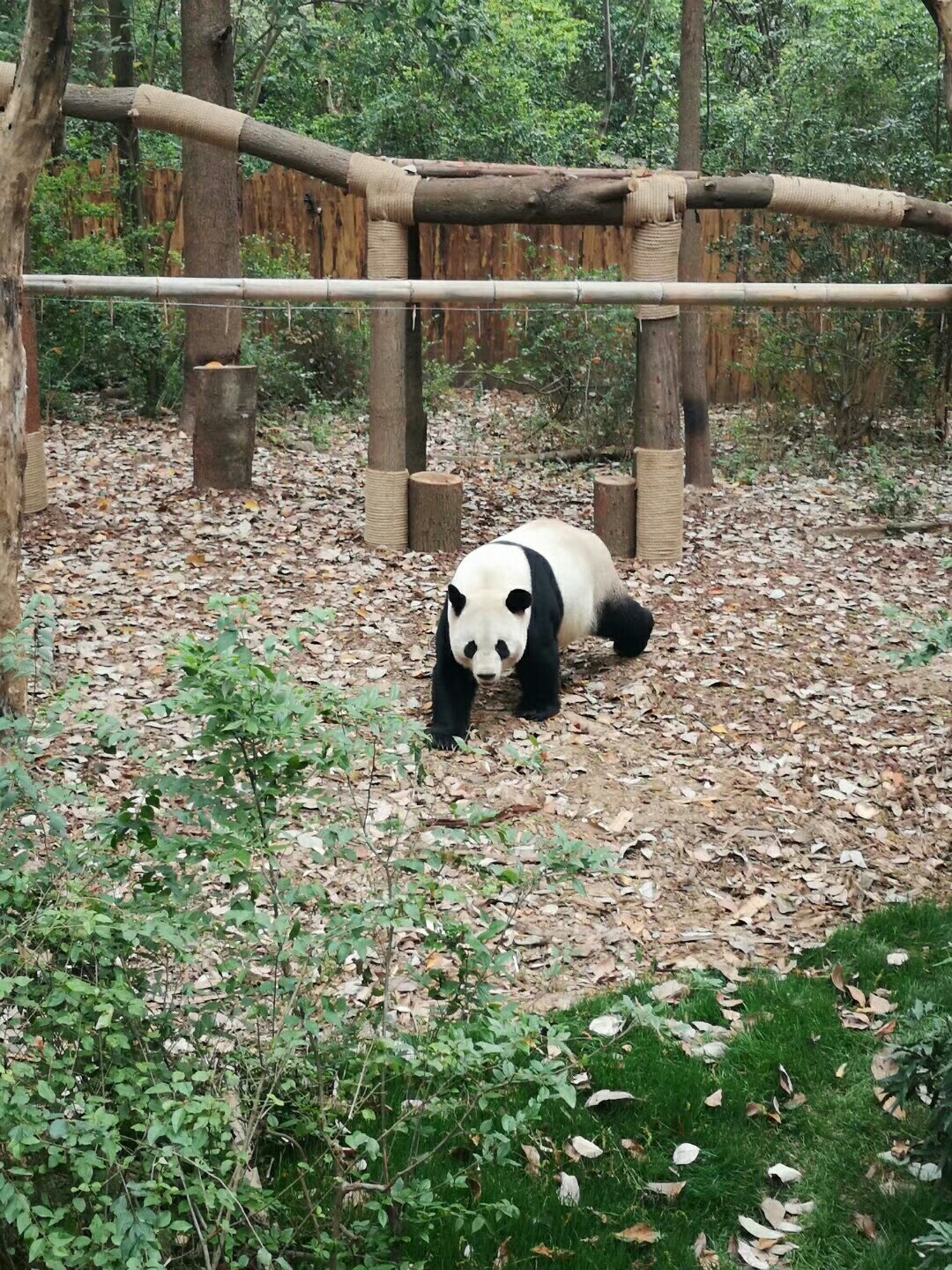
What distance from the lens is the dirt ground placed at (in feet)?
15.8

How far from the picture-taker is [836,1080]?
371 cm

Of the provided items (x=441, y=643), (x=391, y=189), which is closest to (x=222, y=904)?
(x=441, y=643)

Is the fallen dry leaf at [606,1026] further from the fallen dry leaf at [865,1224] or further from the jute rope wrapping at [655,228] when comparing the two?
the jute rope wrapping at [655,228]

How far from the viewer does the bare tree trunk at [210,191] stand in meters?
9.00

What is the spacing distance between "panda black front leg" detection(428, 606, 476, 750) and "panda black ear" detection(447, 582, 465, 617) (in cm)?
8

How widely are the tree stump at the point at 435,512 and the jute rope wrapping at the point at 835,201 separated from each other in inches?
108

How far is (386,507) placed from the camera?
8062mm

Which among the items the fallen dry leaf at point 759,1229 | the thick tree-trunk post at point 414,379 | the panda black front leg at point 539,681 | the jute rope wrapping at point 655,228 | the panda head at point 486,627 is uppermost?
the jute rope wrapping at point 655,228

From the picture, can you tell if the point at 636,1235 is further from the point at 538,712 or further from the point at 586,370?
the point at 586,370

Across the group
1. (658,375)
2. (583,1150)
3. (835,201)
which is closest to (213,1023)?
(583,1150)

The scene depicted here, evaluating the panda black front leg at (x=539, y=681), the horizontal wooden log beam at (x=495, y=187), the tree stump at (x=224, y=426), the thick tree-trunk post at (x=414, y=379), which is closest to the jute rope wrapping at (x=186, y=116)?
the horizontal wooden log beam at (x=495, y=187)

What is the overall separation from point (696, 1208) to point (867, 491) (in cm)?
763

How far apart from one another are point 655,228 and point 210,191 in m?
3.05

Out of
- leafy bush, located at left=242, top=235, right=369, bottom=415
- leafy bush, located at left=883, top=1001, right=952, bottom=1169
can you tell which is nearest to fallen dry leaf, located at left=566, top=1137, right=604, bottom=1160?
leafy bush, located at left=883, top=1001, right=952, bottom=1169
